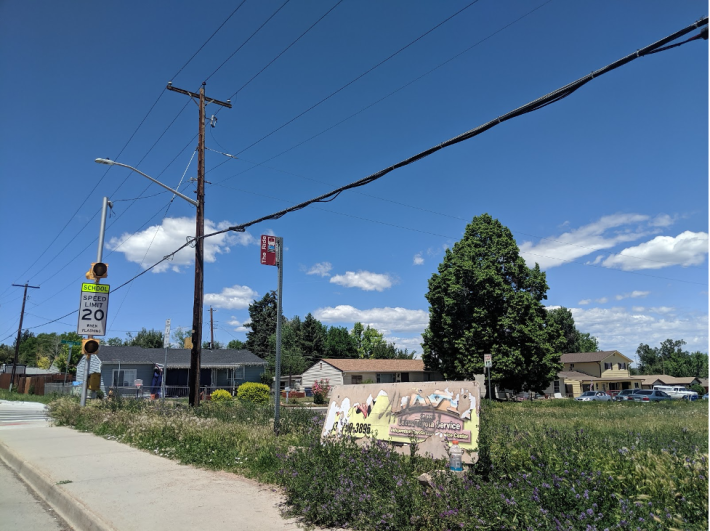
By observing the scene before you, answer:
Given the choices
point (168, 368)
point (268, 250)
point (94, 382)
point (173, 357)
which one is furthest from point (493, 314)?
point (173, 357)

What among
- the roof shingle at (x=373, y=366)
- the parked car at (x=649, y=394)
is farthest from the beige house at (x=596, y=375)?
the parked car at (x=649, y=394)

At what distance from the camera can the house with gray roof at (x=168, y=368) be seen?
41969 mm

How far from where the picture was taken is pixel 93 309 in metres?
17.0

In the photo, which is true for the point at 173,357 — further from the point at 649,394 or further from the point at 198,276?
the point at 649,394

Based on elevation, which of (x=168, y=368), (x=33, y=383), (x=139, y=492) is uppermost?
(x=168, y=368)

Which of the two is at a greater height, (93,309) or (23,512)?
(93,309)

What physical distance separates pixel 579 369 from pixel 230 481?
214 ft

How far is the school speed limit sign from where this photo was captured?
1675cm

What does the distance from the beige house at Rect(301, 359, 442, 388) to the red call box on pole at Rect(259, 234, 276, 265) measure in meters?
39.4

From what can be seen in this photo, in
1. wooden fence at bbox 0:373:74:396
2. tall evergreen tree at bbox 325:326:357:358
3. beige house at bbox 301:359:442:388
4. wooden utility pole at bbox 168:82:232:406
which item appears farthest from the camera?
tall evergreen tree at bbox 325:326:357:358

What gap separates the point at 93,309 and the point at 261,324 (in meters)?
58.7

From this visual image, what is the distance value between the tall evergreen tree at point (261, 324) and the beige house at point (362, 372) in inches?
715

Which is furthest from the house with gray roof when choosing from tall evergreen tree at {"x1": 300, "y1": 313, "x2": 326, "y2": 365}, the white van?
the white van

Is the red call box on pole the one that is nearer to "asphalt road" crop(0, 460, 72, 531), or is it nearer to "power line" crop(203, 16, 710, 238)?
"power line" crop(203, 16, 710, 238)
